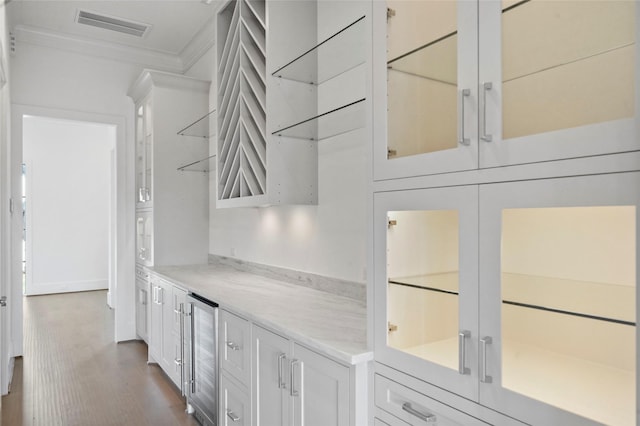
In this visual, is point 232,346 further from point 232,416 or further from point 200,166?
point 200,166

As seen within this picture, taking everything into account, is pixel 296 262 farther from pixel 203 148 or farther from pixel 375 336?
pixel 203 148

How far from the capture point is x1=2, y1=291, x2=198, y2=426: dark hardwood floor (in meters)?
2.96

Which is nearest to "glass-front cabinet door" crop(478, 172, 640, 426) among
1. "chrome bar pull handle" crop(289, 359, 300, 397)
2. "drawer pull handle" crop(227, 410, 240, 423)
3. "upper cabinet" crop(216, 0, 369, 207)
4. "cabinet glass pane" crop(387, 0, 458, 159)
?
"cabinet glass pane" crop(387, 0, 458, 159)

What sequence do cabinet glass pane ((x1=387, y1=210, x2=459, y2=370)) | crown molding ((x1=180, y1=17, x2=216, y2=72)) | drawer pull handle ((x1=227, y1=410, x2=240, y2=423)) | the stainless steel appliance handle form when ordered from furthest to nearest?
crown molding ((x1=180, y1=17, x2=216, y2=72)) → the stainless steel appliance handle → drawer pull handle ((x1=227, y1=410, x2=240, y2=423)) → cabinet glass pane ((x1=387, y1=210, x2=459, y2=370))

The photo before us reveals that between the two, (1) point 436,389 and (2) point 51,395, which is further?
(2) point 51,395

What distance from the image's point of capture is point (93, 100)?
4562mm

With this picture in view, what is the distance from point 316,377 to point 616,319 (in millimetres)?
1073

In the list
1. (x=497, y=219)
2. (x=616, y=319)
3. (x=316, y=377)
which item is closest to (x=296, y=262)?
(x=316, y=377)

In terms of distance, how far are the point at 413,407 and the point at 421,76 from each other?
1.04 m

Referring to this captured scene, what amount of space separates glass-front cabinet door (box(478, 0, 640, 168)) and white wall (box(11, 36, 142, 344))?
434 centimetres

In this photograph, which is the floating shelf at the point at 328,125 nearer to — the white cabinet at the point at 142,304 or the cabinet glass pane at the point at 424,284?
the cabinet glass pane at the point at 424,284

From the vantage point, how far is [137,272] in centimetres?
471

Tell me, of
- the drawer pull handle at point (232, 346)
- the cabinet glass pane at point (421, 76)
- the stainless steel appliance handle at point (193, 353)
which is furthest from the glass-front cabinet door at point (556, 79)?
the stainless steel appliance handle at point (193, 353)

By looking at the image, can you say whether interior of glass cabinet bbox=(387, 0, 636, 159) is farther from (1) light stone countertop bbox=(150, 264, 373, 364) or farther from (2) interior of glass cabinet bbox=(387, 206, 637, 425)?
(1) light stone countertop bbox=(150, 264, 373, 364)
